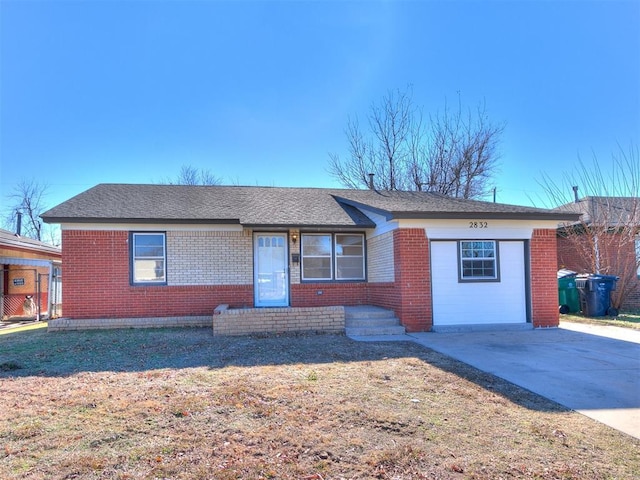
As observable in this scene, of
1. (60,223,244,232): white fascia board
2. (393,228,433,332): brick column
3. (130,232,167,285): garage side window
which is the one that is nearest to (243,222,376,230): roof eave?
(60,223,244,232): white fascia board

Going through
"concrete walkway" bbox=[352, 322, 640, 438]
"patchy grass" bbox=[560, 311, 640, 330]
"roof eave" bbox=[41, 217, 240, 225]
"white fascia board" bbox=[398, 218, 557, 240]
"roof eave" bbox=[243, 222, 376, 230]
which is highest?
"roof eave" bbox=[41, 217, 240, 225]

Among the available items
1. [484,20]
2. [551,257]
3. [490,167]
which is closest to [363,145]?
[490,167]

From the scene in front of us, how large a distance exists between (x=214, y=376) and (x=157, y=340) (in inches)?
146

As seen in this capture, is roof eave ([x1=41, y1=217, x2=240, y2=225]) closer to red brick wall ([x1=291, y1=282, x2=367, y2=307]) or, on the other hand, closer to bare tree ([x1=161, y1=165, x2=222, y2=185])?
red brick wall ([x1=291, y1=282, x2=367, y2=307])

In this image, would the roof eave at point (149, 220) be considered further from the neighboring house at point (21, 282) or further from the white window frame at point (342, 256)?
the neighboring house at point (21, 282)

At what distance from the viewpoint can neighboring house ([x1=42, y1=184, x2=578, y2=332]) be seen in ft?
32.9

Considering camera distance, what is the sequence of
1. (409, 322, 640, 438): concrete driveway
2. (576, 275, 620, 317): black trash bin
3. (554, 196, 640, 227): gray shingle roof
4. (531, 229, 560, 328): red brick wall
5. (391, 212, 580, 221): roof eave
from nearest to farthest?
(409, 322, 640, 438): concrete driveway < (391, 212, 580, 221): roof eave < (531, 229, 560, 328): red brick wall < (576, 275, 620, 317): black trash bin < (554, 196, 640, 227): gray shingle roof

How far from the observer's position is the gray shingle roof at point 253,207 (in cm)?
1020

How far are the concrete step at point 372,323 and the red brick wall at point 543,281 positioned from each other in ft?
12.2

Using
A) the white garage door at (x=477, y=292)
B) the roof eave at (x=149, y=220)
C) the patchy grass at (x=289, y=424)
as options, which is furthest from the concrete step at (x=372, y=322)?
the roof eave at (x=149, y=220)

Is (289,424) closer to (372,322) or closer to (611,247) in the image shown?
(372,322)

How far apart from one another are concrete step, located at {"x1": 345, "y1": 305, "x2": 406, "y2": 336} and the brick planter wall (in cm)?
34

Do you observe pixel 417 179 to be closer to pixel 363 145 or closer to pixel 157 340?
pixel 363 145

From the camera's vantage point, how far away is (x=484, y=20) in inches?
457
